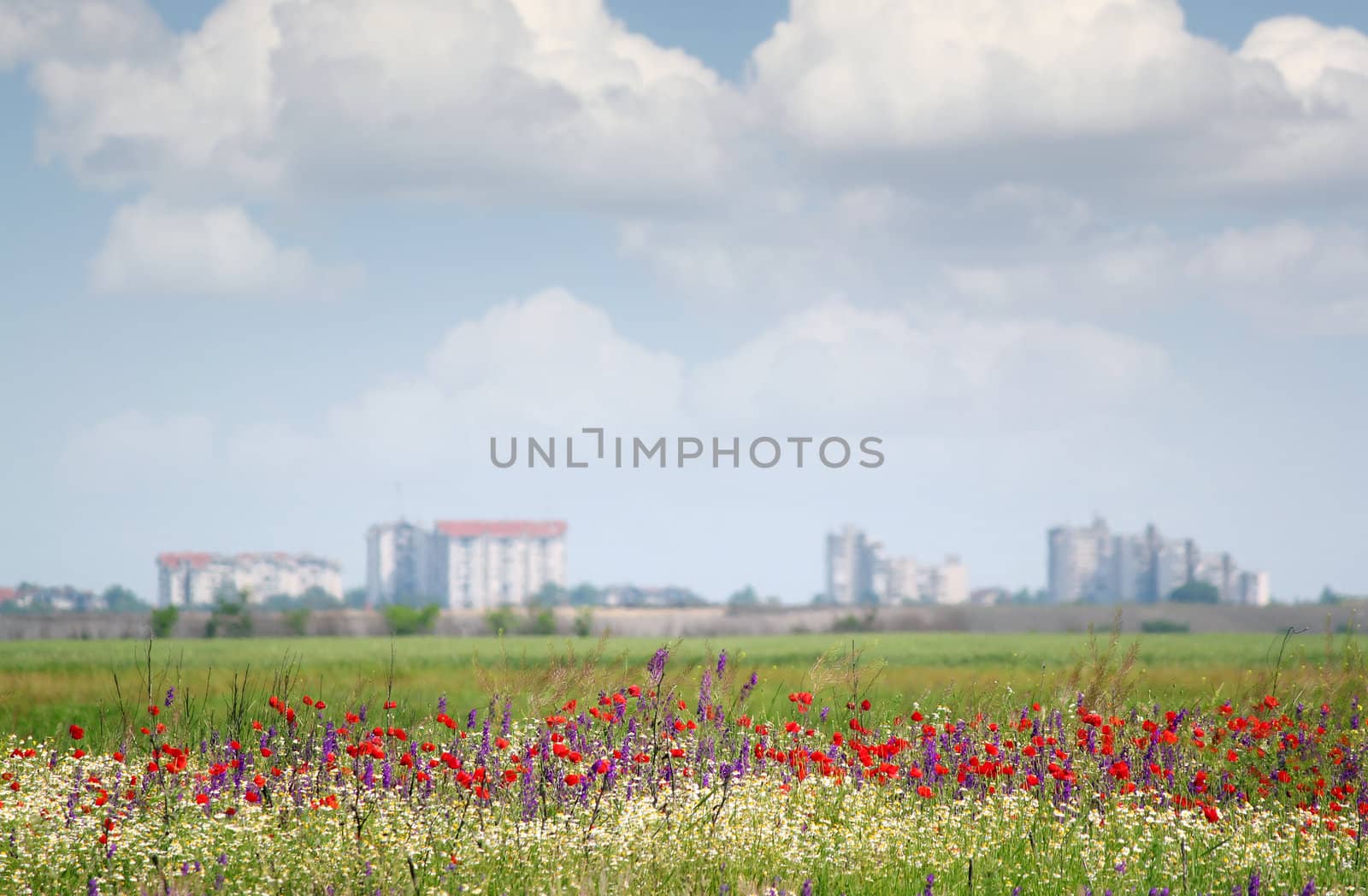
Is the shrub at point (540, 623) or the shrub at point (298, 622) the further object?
the shrub at point (540, 623)

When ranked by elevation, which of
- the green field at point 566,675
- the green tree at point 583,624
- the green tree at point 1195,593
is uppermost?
the green field at point 566,675

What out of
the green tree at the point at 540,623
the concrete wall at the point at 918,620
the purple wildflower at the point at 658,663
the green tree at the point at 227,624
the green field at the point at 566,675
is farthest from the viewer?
the concrete wall at the point at 918,620

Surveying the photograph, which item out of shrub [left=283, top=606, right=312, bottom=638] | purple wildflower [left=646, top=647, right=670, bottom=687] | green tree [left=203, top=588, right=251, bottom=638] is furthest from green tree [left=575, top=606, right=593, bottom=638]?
purple wildflower [left=646, top=647, right=670, bottom=687]

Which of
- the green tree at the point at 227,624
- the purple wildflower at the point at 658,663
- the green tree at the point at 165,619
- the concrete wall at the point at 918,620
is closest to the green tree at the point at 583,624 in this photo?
the concrete wall at the point at 918,620

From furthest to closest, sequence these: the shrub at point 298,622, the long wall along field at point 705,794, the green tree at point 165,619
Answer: the shrub at point 298,622 → the green tree at point 165,619 → the long wall along field at point 705,794

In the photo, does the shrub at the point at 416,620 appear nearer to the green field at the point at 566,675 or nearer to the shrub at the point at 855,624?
the shrub at the point at 855,624

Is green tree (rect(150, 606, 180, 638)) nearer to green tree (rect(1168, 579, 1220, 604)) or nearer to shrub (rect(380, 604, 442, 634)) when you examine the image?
shrub (rect(380, 604, 442, 634))

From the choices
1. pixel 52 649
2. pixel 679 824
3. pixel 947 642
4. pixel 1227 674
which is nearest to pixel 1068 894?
pixel 679 824

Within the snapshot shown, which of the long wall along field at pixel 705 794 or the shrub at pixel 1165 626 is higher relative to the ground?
the long wall along field at pixel 705 794
